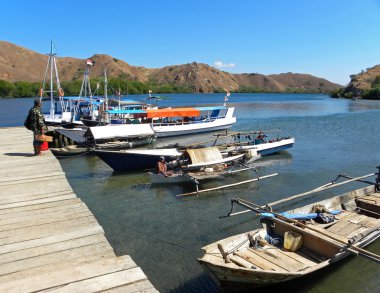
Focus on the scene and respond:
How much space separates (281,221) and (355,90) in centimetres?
16089

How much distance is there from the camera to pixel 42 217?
6750 millimetres

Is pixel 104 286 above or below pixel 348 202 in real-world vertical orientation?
above

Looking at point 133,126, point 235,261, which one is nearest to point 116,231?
point 235,261

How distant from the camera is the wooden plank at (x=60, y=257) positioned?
195 inches

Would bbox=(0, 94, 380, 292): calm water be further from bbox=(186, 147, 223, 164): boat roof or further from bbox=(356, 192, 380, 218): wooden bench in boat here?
bbox=(186, 147, 223, 164): boat roof

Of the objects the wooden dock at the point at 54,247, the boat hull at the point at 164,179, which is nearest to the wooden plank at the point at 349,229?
the wooden dock at the point at 54,247

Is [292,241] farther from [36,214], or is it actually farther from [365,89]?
[365,89]

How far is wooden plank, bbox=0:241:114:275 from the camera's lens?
4.96m

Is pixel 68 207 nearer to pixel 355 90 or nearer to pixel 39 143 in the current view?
pixel 39 143

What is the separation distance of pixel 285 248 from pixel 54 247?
685cm

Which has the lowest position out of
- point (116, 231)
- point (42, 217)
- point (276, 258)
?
point (116, 231)

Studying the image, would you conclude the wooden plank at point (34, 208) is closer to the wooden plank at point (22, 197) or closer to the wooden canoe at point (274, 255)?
the wooden plank at point (22, 197)

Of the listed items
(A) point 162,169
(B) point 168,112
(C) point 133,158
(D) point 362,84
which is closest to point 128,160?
(C) point 133,158

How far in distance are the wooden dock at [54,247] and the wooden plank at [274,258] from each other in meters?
5.14
